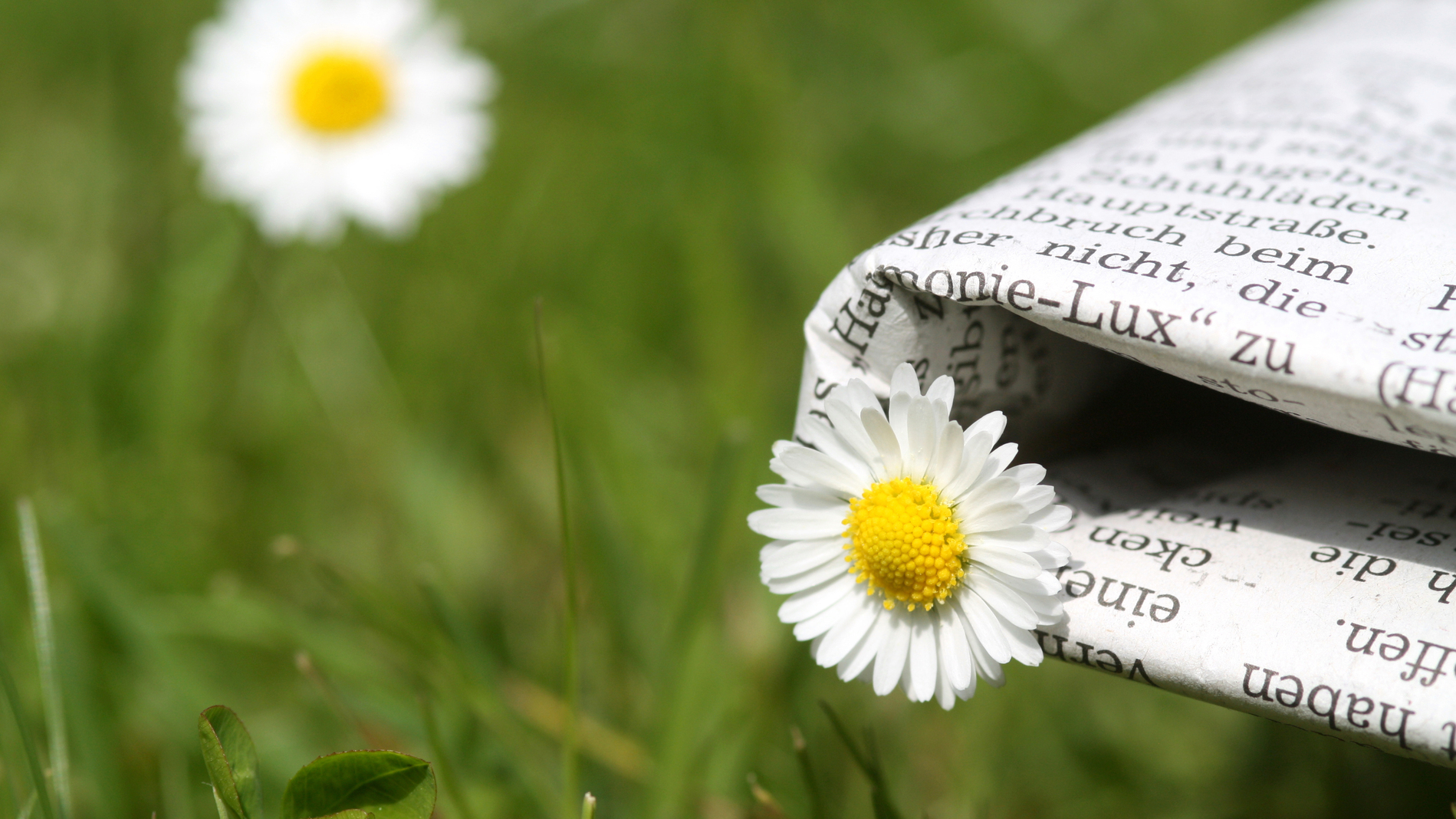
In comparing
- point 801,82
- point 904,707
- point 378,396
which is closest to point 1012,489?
point 904,707

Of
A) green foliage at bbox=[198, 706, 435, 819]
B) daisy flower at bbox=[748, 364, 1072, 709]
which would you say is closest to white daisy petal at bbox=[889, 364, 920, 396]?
daisy flower at bbox=[748, 364, 1072, 709]

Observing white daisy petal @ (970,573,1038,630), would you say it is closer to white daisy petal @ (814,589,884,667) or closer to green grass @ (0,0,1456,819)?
white daisy petal @ (814,589,884,667)

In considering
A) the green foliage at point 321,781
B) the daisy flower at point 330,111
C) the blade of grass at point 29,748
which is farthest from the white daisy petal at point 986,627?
the daisy flower at point 330,111

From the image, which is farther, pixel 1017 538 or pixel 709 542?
pixel 709 542

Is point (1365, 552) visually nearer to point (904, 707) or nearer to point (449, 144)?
point (904, 707)

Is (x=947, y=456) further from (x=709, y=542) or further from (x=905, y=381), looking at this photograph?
(x=709, y=542)

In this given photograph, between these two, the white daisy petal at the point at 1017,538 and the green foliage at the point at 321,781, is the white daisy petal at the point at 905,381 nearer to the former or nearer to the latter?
the white daisy petal at the point at 1017,538

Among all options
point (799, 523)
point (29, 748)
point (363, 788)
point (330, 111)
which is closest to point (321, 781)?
point (363, 788)
